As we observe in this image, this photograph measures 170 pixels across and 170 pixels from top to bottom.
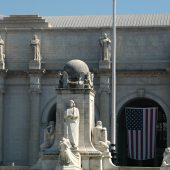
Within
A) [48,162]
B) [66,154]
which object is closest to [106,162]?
[48,162]

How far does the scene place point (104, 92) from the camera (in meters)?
72.4

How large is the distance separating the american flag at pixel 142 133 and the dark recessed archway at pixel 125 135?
297cm

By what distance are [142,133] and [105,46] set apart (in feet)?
31.0

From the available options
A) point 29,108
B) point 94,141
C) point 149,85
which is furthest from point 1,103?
point 94,141

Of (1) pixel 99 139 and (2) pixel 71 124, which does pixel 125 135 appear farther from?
(2) pixel 71 124

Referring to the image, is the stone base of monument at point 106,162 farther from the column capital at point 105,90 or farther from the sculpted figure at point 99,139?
the column capital at point 105,90

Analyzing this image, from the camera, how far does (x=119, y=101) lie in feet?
240

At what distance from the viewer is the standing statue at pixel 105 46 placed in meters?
72.0

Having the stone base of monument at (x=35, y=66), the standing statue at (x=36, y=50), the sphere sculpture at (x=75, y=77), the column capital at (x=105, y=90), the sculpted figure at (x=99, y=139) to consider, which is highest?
the standing statue at (x=36, y=50)

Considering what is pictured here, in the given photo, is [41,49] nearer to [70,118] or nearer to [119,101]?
[119,101]

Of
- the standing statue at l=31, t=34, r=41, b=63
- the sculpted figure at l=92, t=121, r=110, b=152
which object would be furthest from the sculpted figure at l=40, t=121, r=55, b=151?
the standing statue at l=31, t=34, r=41, b=63

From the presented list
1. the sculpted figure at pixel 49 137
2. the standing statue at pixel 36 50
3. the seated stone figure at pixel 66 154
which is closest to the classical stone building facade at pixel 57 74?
the standing statue at pixel 36 50

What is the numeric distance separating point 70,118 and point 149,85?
33.5 m

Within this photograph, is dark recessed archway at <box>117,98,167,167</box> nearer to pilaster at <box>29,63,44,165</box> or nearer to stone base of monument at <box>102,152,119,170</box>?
pilaster at <box>29,63,44,165</box>
